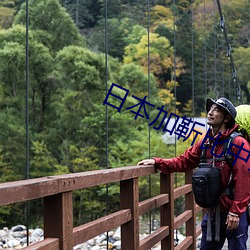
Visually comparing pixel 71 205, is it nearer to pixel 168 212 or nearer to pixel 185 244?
pixel 168 212

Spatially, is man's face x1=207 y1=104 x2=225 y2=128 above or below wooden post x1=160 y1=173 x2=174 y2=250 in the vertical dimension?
above

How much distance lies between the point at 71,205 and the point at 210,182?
64cm

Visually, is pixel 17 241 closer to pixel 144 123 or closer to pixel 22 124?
pixel 22 124

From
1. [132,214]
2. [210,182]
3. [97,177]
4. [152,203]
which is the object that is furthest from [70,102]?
[97,177]

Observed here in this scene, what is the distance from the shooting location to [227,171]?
195cm

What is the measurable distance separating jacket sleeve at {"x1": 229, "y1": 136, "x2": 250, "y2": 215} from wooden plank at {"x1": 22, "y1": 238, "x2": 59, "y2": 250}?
75cm

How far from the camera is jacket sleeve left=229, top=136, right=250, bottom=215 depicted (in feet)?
6.24

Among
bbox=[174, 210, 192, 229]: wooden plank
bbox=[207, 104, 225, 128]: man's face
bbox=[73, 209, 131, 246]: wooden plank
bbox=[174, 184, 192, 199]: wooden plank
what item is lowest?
bbox=[174, 210, 192, 229]: wooden plank

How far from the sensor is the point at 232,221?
1919mm

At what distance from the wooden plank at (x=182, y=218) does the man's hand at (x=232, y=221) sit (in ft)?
2.52

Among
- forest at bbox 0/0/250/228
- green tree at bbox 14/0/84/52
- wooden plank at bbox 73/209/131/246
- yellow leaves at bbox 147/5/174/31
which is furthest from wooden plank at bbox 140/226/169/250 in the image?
yellow leaves at bbox 147/5/174/31

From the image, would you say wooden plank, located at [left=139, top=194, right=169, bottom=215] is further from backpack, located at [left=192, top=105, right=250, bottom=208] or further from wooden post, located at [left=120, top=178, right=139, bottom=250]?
backpack, located at [left=192, top=105, right=250, bottom=208]

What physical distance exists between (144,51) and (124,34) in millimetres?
764

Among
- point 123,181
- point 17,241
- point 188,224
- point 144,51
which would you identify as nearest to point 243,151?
point 123,181
